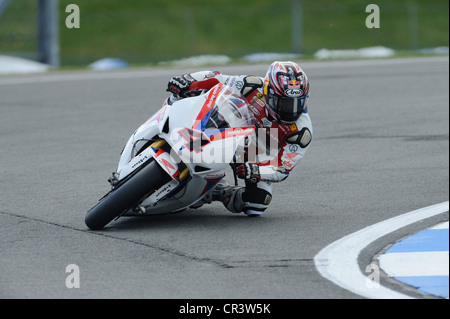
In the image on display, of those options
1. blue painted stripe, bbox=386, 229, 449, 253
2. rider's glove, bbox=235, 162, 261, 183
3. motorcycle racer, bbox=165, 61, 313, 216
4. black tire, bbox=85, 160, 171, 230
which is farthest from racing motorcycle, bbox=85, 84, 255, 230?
blue painted stripe, bbox=386, 229, 449, 253

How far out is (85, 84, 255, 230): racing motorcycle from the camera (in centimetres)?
733

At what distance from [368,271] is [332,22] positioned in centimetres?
3522

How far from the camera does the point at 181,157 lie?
7.38 meters

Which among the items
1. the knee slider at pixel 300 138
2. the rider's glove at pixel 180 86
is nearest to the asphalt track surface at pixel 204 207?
the knee slider at pixel 300 138

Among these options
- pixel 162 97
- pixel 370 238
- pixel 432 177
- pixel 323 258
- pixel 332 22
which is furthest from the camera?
pixel 332 22

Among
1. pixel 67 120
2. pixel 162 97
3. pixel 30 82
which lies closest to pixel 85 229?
pixel 67 120

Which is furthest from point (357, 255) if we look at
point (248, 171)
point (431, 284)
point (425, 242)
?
point (248, 171)

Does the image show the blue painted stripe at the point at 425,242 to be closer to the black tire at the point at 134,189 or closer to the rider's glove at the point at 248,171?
the rider's glove at the point at 248,171

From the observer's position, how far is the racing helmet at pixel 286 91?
300 inches

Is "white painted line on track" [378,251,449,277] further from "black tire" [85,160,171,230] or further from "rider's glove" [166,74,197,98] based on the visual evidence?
"rider's glove" [166,74,197,98]

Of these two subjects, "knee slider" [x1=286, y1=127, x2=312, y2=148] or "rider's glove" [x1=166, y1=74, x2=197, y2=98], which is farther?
"rider's glove" [x1=166, y1=74, x2=197, y2=98]
